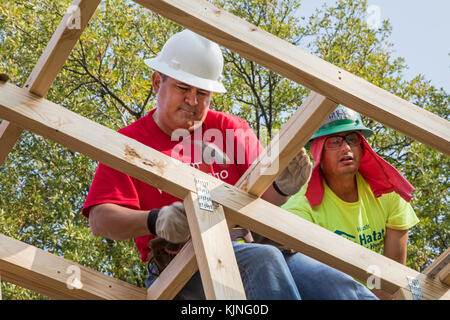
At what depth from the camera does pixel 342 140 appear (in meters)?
3.29

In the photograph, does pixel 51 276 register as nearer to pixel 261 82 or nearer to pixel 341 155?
pixel 341 155

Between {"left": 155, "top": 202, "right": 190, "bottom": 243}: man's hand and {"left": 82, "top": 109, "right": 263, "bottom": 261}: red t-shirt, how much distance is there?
0.37 meters

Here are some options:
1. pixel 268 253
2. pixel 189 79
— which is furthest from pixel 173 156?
pixel 268 253

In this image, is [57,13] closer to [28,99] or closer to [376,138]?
[376,138]

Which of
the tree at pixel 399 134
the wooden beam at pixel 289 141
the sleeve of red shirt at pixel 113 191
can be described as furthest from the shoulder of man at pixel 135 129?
the tree at pixel 399 134

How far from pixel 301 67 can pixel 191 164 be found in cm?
88

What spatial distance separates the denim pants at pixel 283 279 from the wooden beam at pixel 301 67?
659mm

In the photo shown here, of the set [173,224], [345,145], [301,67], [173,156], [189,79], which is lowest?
[173,224]

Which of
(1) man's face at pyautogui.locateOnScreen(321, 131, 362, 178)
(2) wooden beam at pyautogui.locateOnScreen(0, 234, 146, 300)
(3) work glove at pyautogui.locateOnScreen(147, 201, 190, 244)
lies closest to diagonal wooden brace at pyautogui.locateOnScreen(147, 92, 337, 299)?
(3) work glove at pyautogui.locateOnScreen(147, 201, 190, 244)

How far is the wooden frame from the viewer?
6.46 ft

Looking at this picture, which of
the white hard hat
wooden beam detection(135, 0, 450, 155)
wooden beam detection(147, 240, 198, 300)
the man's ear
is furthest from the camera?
the man's ear

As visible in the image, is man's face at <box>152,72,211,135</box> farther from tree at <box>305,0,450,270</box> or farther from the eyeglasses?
tree at <box>305,0,450,270</box>

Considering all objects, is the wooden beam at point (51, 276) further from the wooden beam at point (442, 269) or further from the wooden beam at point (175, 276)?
the wooden beam at point (442, 269)
